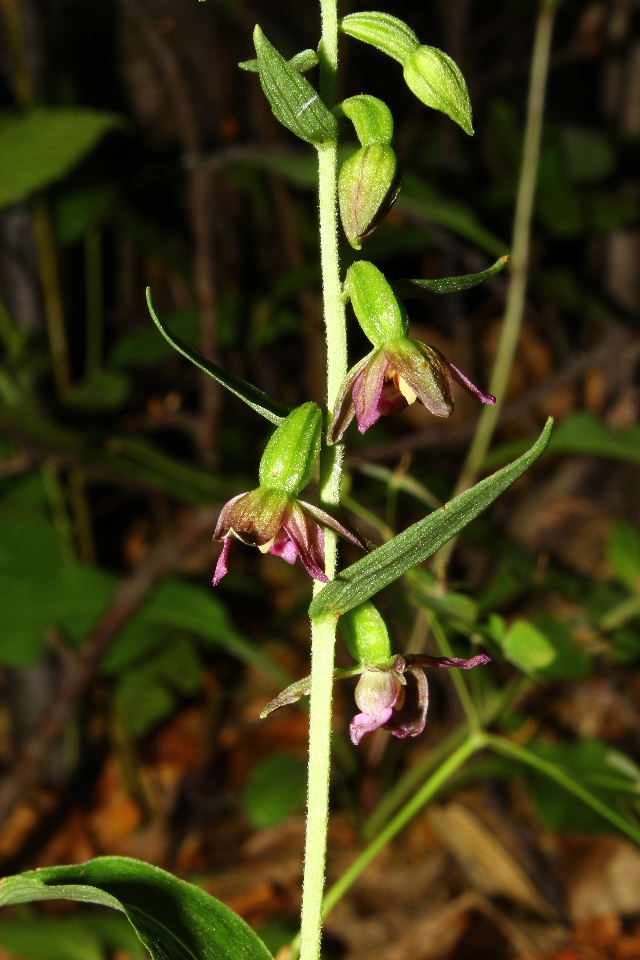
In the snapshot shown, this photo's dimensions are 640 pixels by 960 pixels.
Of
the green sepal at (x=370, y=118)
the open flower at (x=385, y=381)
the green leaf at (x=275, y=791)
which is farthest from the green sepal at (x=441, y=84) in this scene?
the green leaf at (x=275, y=791)

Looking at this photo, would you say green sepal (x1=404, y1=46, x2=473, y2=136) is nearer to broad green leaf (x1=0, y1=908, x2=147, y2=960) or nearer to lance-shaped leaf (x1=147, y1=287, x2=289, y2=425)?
lance-shaped leaf (x1=147, y1=287, x2=289, y2=425)

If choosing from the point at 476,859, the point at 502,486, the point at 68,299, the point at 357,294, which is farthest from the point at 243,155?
the point at 476,859

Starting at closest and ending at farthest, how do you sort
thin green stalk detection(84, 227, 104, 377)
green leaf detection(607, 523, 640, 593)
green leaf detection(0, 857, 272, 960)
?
green leaf detection(0, 857, 272, 960)
green leaf detection(607, 523, 640, 593)
thin green stalk detection(84, 227, 104, 377)

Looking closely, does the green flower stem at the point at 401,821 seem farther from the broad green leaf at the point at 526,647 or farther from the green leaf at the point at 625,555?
the green leaf at the point at 625,555

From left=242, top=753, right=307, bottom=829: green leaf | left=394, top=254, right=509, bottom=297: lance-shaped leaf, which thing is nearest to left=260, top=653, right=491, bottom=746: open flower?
left=394, top=254, right=509, bottom=297: lance-shaped leaf

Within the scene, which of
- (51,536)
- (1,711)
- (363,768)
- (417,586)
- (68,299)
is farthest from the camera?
(1,711)

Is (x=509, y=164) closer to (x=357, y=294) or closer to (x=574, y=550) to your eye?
(x=574, y=550)
